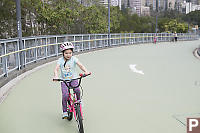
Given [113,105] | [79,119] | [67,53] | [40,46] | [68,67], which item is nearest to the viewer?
[79,119]

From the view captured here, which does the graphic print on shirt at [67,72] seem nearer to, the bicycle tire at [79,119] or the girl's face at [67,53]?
the girl's face at [67,53]

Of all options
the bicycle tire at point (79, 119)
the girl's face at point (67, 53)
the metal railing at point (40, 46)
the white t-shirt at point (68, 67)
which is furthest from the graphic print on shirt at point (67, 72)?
the metal railing at point (40, 46)

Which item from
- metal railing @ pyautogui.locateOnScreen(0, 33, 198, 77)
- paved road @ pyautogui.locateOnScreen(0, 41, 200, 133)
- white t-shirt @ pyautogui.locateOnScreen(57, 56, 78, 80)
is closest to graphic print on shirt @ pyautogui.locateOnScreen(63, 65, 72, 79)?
white t-shirt @ pyautogui.locateOnScreen(57, 56, 78, 80)

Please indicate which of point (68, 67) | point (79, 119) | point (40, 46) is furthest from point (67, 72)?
point (40, 46)

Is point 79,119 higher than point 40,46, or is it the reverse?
point 40,46

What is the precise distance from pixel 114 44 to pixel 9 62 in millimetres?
Answer: 19681

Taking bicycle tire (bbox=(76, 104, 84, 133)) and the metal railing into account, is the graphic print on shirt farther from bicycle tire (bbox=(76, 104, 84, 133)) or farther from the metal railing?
the metal railing

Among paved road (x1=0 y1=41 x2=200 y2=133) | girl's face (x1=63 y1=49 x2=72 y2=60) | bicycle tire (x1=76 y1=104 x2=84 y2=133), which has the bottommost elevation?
paved road (x1=0 y1=41 x2=200 y2=133)

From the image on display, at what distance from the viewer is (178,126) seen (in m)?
4.73

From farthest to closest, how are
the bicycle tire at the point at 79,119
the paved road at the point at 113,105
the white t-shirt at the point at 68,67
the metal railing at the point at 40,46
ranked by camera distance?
the metal railing at the point at 40,46 → the paved road at the point at 113,105 → the white t-shirt at the point at 68,67 → the bicycle tire at the point at 79,119

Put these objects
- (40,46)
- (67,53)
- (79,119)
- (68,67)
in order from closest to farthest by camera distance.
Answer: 1. (79,119)
2. (67,53)
3. (68,67)
4. (40,46)

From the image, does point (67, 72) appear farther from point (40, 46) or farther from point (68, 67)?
point (40, 46)

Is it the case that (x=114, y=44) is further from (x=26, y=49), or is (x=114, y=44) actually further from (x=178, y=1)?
(x=178, y=1)

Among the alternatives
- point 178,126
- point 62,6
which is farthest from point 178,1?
point 178,126
